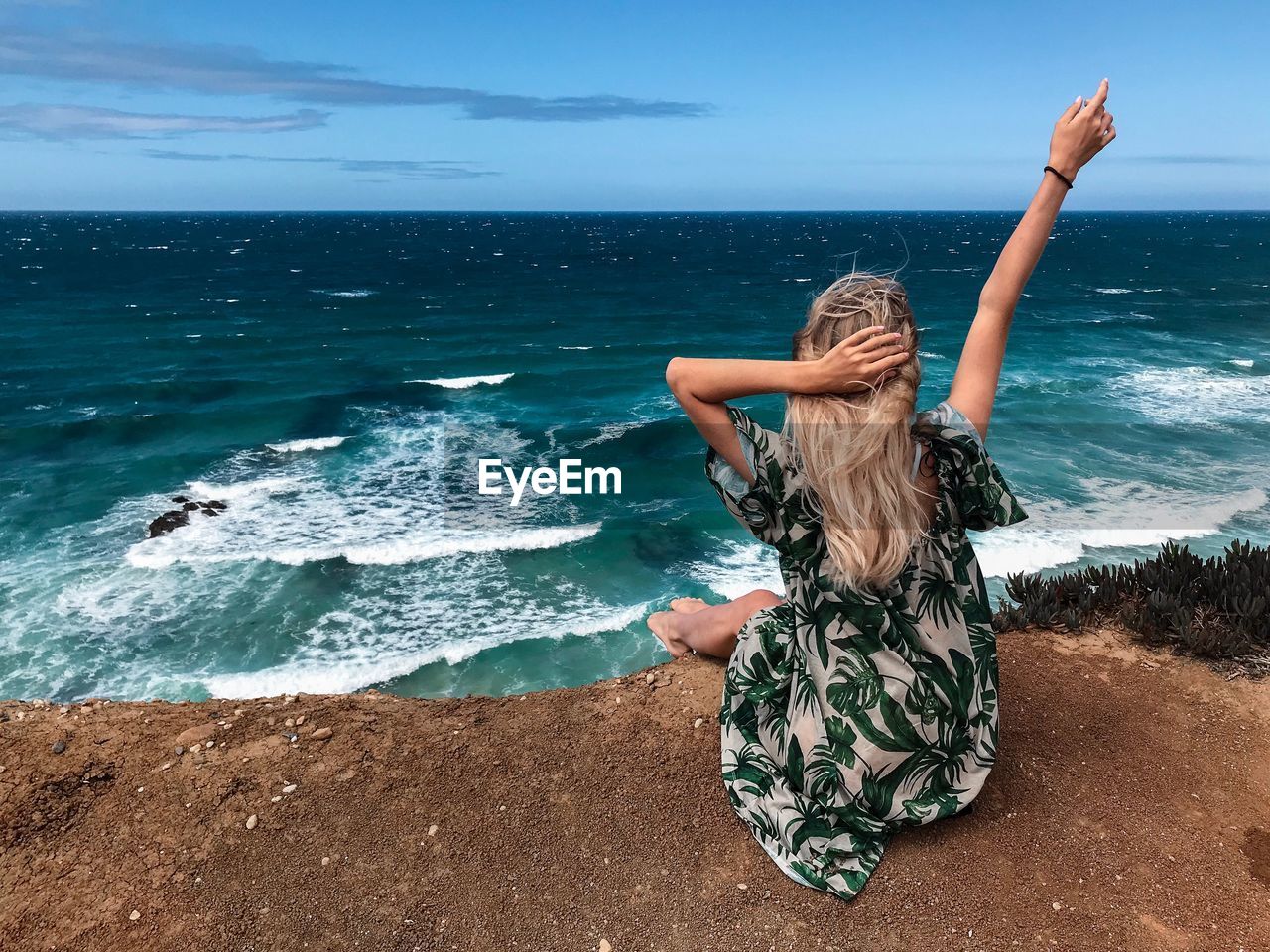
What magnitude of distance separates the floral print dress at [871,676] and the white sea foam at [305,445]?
19.6m

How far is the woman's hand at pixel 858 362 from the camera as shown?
256 cm

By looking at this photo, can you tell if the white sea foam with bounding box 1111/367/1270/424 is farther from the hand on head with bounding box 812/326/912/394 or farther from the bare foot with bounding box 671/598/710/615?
the hand on head with bounding box 812/326/912/394

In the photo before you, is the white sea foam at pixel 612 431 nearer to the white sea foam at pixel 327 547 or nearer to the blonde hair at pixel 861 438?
the white sea foam at pixel 327 547

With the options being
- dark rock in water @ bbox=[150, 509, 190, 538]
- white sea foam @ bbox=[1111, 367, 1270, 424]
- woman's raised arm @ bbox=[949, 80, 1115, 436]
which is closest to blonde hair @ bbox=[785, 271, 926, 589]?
woman's raised arm @ bbox=[949, 80, 1115, 436]

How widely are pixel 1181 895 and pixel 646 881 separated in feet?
6.59

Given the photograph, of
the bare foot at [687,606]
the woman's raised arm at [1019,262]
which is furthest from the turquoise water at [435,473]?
the bare foot at [687,606]

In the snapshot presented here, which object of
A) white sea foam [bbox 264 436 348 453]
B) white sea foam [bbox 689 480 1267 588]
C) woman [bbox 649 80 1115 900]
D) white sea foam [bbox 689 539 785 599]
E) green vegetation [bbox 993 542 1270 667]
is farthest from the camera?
white sea foam [bbox 264 436 348 453]

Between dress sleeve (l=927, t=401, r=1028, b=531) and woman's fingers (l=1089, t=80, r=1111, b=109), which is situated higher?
woman's fingers (l=1089, t=80, r=1111, b=109)

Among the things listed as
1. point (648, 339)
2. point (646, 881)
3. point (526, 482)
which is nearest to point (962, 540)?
point (646, 881)

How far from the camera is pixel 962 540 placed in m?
3.17

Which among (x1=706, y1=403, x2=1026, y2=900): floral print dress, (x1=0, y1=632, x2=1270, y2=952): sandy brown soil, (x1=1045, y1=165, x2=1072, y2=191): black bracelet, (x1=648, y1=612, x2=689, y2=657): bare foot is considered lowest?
(x1=0, y1=632, x2=1270, y2=952): sandy brown soil

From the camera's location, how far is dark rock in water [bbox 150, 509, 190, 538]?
15.7 m

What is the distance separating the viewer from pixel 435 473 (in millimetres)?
19172

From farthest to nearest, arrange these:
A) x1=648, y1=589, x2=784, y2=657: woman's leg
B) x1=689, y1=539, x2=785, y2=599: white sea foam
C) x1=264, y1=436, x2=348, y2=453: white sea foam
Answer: x1=264, y1=436, x2=348, y2=453: white sea foam
x1=689, y1=539, x2=785, y2=599: white sea foam
x1=648, y1=589, x2=784, y2=657: woman's leg
